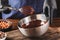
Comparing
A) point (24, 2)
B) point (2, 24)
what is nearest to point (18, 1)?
point (24, 2)

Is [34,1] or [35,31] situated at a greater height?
[34,1]

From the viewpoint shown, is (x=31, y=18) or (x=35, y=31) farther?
(x=31, y=18)

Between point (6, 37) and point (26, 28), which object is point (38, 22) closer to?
point (26, 28)

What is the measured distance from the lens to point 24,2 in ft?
5.53

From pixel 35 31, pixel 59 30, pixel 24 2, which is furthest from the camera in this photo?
pixel 24 2

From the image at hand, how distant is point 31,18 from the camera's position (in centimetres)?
136

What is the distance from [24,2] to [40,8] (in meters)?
0.16

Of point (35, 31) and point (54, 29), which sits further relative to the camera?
point (54, 29)

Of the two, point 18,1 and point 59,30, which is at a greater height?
point 18,1

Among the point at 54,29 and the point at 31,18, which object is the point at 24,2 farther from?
the point at 54,29

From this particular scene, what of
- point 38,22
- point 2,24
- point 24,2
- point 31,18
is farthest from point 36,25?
point 24,2

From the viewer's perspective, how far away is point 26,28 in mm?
1197

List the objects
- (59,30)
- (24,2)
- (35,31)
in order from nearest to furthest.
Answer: (35,31), (59,30), (24,2)

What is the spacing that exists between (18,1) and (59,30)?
1.76 feet
